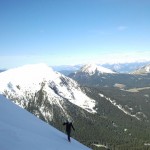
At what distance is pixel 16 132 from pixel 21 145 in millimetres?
5197

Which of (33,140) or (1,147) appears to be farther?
(33,140)

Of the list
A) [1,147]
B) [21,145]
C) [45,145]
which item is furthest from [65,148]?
[1,147]

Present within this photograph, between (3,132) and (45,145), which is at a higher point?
(3,132)

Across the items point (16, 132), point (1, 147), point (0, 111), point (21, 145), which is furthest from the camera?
point (0, 111)

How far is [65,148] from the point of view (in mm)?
43906

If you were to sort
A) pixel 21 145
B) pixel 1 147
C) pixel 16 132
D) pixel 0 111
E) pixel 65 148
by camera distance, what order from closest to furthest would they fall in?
pixel 1 147, pixel 21 145, pixel 16 132, pixel 65 148, pixel 0 111

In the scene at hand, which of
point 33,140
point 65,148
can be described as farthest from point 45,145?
point 65,148

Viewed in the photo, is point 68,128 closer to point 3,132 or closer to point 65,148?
point 65,148

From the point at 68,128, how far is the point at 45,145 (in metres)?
11.5

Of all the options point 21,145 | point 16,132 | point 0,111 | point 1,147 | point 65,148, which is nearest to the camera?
point 1,147

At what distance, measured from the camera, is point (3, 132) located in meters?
34.1

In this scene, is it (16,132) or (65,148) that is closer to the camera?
(16,132)

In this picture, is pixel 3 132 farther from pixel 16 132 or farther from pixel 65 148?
pixel 65 148

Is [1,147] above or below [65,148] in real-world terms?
above
